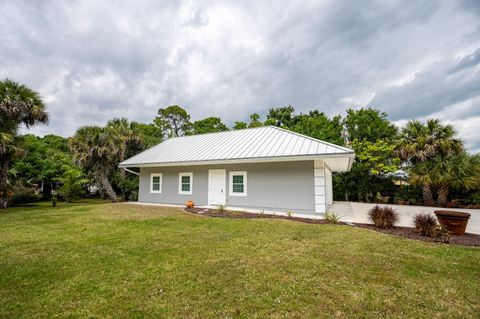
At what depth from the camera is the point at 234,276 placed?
3441mm

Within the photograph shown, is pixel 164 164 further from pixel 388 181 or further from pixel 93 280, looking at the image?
pixel 388 181

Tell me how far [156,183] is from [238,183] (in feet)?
20.8

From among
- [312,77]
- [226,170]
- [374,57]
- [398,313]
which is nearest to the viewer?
[398,313]

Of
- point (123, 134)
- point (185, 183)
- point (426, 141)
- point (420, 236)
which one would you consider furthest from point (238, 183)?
point (426, 141)

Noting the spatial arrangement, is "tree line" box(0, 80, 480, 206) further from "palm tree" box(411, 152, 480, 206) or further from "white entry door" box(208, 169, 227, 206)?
"white entry door" box(208, 169, 227, 206)

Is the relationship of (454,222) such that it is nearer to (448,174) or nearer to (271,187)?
(271,187)

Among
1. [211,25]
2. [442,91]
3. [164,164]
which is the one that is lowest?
[164,164]

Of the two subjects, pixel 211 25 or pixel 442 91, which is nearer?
pixel 211 25

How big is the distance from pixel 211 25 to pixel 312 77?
7.95 metres

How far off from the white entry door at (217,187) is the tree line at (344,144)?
803 cm

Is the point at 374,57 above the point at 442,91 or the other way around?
above

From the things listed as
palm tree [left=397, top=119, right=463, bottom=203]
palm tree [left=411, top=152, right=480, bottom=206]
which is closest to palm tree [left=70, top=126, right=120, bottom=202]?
palm tree [left=397, top=119, right=463, bottom=203]

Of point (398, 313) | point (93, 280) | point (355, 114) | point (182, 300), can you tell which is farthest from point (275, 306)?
point (355, 114)

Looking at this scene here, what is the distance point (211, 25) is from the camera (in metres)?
9.81
